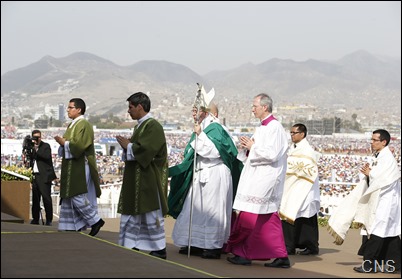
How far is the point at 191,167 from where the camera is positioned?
29.9ft

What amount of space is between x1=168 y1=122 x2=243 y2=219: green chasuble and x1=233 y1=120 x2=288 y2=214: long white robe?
81cm

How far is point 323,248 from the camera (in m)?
10.4

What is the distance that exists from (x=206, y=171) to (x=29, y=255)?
3151 mm

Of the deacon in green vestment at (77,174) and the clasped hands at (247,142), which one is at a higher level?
the clasped hands at (247,142)

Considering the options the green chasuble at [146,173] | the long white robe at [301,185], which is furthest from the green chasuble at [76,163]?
the long white robe at [301,185]

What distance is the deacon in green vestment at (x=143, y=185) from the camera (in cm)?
806

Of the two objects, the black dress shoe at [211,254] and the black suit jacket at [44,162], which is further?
the black suit jacket at [44,162]

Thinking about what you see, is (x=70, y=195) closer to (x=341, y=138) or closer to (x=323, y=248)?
(x=323, y=248)

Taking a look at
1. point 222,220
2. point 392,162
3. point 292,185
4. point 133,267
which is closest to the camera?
point 133,267

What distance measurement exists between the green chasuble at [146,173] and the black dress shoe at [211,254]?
674 millimetres

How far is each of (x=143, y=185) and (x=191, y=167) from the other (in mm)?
1053

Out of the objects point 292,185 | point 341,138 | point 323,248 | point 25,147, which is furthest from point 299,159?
point 341,138

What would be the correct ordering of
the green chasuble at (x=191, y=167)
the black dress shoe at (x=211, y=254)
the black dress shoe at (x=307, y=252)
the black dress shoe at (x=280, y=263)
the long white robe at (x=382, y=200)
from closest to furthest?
the long white robe at (x=382, y=200), the black dress shoe at (x=280, y=263), the black dress shoe at (x=211, y=254), the green chasuble at (x=191, y=167), the black dress shoe at (x=307, y=252)

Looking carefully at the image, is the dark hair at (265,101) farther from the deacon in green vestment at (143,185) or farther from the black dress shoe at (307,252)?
→ the black dress shoe at (307,252)
